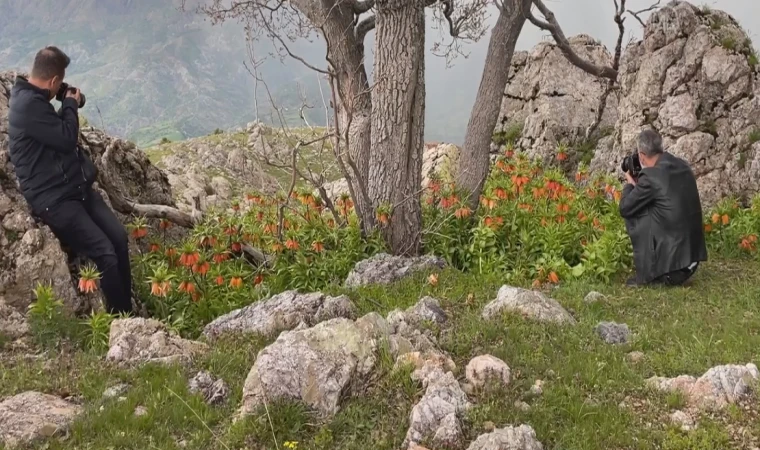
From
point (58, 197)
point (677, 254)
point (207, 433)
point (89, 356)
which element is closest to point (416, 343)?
point (207, 433)

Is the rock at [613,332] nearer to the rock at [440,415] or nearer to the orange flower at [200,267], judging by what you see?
the rock at [440,415]

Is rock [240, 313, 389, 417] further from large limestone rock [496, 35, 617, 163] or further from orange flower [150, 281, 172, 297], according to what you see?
large limestone rock [496, 35, 617, 163]

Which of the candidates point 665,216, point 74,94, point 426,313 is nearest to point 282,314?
point 426,313

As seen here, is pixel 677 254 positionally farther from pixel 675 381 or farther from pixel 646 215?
pixel 675 381

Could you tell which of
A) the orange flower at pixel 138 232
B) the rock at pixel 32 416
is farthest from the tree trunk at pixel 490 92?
the rock at pixel 32 416

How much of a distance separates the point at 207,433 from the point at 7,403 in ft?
4.42

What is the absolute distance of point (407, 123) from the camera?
27.1 ft

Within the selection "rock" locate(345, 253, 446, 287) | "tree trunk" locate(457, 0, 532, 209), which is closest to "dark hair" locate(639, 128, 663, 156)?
"rock" locate(345, 253, 446, 287)

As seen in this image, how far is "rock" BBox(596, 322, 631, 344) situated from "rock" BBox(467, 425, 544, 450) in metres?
2.20

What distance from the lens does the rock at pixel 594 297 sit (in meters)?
6.51

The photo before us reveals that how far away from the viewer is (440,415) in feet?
11.8

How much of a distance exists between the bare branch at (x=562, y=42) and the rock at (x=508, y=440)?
10.9 m

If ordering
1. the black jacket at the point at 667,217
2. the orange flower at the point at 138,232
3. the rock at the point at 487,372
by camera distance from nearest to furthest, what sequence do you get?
the rock at the point at 487,372
the orange flower at the point at 138,232
the black jacket at the point at 667,217

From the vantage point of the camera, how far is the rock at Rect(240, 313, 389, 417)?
12.7 feet
